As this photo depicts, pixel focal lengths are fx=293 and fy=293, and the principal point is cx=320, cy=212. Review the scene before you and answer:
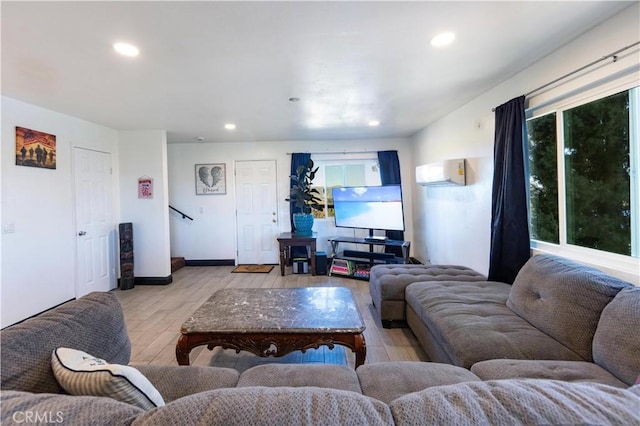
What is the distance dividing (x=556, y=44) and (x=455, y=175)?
158 centimetres

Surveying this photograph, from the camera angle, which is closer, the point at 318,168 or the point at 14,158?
the point at 14,158

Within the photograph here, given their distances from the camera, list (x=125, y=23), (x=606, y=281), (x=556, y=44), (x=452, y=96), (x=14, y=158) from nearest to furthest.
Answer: (x=606, y=281) → (x=125, y=23) → (x=556, y=44) → (x=14, y=158) → (x=452, y=96)

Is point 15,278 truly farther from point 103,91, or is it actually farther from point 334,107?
point 334,107

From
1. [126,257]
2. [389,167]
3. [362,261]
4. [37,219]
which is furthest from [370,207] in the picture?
[37,219]

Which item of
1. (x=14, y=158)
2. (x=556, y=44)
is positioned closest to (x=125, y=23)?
(x=14, y=158)

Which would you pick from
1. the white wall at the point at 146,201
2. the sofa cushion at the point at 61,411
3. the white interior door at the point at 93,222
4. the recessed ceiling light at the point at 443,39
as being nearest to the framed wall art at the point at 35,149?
the white interior door at the point at 93,222

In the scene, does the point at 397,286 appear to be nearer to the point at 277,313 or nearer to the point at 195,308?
the point at 277,313

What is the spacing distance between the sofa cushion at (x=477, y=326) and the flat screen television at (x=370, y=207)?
→ 213 cm

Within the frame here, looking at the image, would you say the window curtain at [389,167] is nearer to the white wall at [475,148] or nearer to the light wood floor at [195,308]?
the white wall at [475,148]

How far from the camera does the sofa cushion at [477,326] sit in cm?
160

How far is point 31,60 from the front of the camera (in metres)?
2.21

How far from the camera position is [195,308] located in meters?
3.54

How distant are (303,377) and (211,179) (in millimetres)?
5009

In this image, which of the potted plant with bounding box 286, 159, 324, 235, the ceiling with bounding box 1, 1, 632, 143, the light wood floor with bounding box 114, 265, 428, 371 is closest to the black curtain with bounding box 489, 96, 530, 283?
the ceiling with bounding box 1, 1, 632, 143
